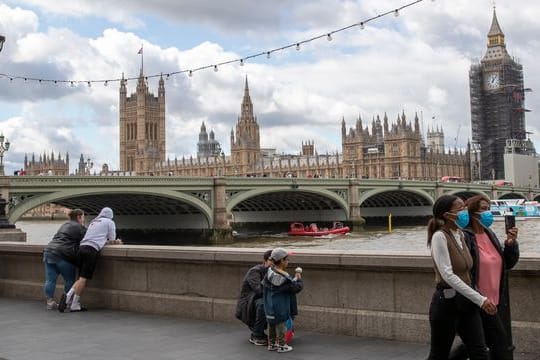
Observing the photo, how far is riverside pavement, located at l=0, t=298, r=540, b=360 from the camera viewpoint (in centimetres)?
612

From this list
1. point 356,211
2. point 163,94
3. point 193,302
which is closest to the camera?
point 193,302

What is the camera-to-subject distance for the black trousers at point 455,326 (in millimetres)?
4492

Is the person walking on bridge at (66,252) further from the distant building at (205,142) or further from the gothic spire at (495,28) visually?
the distant building at (205,142)

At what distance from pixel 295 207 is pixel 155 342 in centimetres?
5614

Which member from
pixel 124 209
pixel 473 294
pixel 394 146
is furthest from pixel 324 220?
pixel 473 294

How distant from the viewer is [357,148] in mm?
114875

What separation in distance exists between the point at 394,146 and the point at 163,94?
60.1 meters

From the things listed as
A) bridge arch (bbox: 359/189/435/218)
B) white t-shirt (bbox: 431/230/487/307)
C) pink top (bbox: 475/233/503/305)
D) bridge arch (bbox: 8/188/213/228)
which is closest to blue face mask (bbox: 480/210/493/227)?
pink top (bbox: 475/233/503/305)

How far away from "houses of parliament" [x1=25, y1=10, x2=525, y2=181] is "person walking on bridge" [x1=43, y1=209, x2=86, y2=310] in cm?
8017

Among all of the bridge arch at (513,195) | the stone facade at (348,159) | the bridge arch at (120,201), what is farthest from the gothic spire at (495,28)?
the bridge arch at (120,201)

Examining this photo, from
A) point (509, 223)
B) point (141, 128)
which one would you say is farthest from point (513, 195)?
point (509, 223)

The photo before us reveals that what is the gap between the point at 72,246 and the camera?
350 inches

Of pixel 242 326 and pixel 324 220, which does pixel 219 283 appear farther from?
pixel 324 220

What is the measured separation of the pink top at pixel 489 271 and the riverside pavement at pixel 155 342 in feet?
4.59
